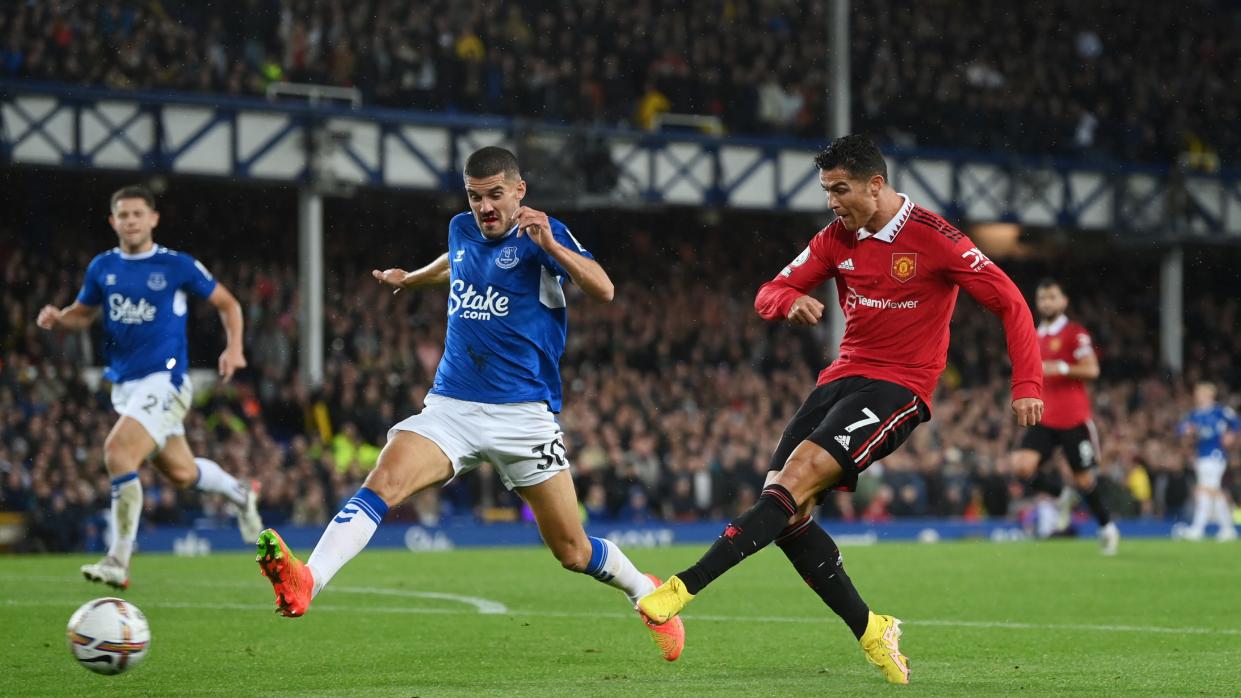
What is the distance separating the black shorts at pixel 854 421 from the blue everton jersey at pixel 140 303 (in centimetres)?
550

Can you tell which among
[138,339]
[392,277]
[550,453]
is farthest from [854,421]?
[138,339]

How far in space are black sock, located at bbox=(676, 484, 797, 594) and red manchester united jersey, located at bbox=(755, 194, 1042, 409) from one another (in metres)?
0.80

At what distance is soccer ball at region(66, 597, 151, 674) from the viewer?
22.9 feet

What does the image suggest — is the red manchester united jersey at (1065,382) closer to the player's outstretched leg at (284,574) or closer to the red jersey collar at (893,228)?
the red jersey collar at (893,228)

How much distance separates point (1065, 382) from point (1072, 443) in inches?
24.0

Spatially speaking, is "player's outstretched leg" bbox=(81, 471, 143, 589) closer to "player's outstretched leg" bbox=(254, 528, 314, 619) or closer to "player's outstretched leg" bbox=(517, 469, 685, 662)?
"player's outstretched leg" bbox=(517, 469, 685, 662)

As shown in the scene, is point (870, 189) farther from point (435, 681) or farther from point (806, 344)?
point (806, 344)

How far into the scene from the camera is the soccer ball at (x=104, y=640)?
6988 millimetres

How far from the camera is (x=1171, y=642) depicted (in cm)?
938

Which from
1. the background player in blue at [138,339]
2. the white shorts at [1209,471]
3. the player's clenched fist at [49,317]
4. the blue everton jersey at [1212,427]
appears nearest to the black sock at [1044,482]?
the blue everton jersey at [1212,427]

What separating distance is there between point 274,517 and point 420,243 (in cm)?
958

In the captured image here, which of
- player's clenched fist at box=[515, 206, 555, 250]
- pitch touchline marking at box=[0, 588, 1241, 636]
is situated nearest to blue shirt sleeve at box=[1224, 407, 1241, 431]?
pitch touchline marking at box=[0, 588, 1241, 636]

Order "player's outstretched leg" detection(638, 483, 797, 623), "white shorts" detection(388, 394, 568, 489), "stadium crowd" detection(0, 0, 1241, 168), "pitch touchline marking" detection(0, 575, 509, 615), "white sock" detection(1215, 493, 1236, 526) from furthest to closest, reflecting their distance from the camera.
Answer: "stadium crowd" detection(0, 0, 1241, 168) → "white sock" detection(1215, 493, 1236, 526) → "pitch touchline marking" detection(0, 575, 509, 615) → "white shorts" detection(388, 394, 568, 489) → "player's outstretched leg" detection(638, 483, 797, 623)

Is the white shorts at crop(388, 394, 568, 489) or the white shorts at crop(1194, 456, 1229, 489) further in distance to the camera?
the white shorts at crop(1194, 456, 1229, 489)
